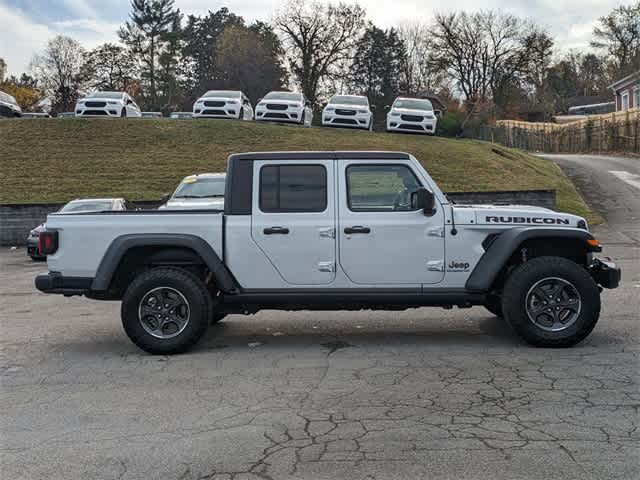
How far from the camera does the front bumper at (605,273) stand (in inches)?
276

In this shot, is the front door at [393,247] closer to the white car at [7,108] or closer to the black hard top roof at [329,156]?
the black hard top roof at [329,156]

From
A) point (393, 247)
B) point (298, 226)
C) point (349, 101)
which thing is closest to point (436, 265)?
point (393, 247)

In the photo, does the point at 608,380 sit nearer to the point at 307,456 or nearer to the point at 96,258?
the point at 307,456

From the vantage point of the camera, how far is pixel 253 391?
5.64 metres

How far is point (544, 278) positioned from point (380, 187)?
1733mm

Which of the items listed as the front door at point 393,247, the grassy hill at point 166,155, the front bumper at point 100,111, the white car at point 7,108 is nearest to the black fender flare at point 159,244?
the front door at point 393,247

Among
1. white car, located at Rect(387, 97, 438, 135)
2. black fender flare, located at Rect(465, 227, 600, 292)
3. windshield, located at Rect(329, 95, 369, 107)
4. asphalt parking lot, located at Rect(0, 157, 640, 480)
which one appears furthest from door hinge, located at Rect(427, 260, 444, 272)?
windshield, located at Rect(329, 95, 369, 107)

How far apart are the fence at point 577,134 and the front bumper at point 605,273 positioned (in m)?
35.0

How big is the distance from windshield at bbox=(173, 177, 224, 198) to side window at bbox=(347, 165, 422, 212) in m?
7.38

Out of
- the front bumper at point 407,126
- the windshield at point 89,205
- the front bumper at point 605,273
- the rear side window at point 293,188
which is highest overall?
the front bumper at point 407,126

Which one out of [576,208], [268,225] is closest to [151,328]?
[268,225]

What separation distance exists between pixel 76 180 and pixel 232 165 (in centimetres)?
1750

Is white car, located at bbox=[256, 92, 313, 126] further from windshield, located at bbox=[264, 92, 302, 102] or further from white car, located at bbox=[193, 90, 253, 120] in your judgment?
white car, located at bbox=[193, 90, 253, 120]

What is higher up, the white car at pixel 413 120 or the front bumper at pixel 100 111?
the front bumper at pixel 100 111
